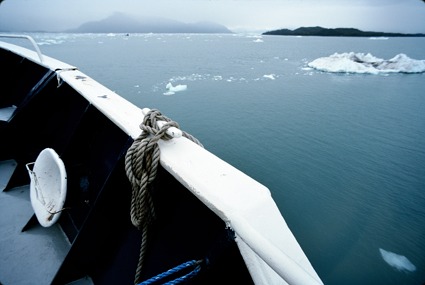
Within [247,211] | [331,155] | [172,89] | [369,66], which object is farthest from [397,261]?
[369,66]

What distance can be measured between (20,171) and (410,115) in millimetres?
13198

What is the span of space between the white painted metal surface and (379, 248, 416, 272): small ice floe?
12.4ft

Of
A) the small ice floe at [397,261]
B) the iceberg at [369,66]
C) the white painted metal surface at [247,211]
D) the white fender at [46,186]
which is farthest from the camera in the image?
the iceberg at [369,66]

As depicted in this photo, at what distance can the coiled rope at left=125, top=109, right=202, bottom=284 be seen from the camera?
1025mm

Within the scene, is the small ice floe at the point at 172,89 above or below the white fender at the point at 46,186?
below

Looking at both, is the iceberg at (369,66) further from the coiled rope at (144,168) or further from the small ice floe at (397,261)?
the coiled rope at (144,168)

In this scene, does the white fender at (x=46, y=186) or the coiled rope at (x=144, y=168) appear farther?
the white fender at (x=46, y=186)

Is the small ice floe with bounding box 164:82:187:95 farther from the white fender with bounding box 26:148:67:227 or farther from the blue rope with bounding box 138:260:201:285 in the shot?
the blue rope with bounding box 138:260:201:285

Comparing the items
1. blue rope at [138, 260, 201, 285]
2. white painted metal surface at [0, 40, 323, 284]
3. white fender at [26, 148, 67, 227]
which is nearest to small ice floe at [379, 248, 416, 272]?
white painted metal surface at [0, 40, 323, 284]

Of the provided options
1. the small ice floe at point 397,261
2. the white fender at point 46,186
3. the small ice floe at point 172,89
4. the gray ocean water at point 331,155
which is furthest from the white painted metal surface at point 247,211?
the small ice floe at point 172,89

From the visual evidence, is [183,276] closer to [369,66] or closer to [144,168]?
[144,168]

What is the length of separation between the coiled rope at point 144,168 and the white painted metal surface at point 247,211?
0.23 feet

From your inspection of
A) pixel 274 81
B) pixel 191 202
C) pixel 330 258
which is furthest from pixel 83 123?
pixel 274 81

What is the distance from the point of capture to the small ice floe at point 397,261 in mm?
3371
